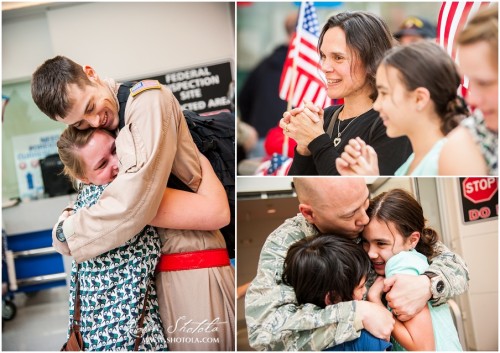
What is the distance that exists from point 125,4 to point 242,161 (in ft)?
3.53

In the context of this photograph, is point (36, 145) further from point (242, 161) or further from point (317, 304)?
point (317, 304)

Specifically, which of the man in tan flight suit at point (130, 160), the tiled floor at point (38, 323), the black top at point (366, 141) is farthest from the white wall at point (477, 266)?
the tiled floor at point (38, 323)

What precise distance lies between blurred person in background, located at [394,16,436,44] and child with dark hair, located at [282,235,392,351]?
2.55ft

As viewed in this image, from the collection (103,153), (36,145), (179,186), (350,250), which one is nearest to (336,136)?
(350,250)

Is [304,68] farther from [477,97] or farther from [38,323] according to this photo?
[38,323]

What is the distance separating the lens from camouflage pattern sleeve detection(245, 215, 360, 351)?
2074mm

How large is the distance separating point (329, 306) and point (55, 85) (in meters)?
1.26

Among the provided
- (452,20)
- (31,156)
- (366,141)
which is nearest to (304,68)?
(366,141)

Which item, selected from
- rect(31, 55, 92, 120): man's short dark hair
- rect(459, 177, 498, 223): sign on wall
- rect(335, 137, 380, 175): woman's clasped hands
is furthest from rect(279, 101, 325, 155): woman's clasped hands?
rect(31, 55, 92, 120): man's short dark hair

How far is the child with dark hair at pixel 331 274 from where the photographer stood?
2.07 meters

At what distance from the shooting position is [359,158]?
212 cm

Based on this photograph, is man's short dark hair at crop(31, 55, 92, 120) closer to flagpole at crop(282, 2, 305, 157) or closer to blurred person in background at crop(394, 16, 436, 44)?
flagpole at crop(282, 2, 305, 157)

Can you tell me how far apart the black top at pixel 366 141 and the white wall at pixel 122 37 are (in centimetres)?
105

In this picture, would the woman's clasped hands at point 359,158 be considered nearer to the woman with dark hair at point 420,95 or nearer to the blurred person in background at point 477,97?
the woman with dark hair at point 420,95
